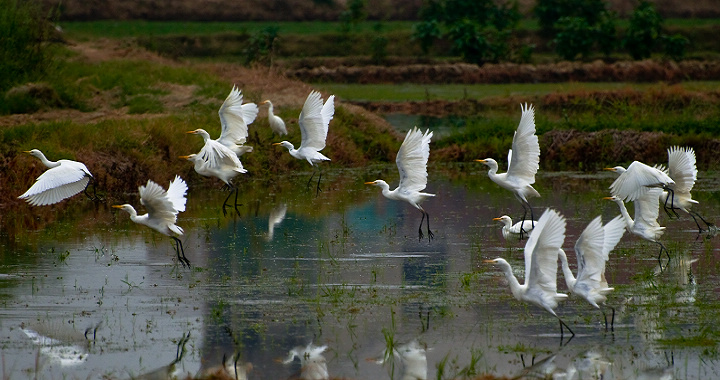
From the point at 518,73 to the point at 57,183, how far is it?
30.4 m

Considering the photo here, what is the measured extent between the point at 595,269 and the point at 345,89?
99.9ft

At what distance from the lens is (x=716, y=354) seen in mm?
7938

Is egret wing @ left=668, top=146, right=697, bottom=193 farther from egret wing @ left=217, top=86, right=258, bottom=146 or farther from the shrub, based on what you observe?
the shrub

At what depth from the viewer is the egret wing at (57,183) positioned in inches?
468

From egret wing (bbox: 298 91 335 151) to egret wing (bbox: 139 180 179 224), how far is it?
614 cm

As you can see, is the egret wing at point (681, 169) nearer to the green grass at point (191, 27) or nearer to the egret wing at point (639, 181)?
the egret wing at point (639, 181)

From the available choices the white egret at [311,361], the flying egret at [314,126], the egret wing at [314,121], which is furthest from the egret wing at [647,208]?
the egret wing at [314,121]

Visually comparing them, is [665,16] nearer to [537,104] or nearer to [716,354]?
[537,104]

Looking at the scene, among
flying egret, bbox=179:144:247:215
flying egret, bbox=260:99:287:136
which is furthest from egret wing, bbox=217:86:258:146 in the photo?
flying egret, bbox=260:99:287:136

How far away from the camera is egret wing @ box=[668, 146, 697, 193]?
12.7 meters

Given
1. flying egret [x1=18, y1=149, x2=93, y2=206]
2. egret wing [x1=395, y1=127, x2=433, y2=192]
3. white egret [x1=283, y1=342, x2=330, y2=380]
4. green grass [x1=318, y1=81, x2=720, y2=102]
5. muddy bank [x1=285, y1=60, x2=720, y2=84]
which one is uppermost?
muddy bank [x1=285, y1=60, x2=720, y2=84]

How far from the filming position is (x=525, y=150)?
12727 mm

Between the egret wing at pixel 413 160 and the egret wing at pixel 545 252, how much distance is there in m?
4.63

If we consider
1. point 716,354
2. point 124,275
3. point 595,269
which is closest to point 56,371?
point 124,275
